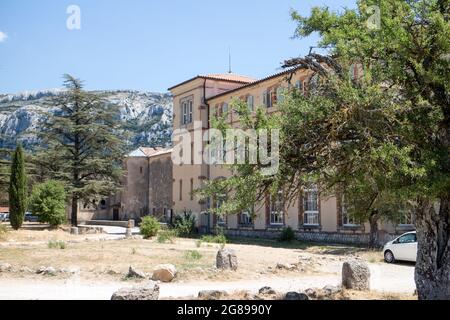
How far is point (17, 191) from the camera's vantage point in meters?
35.2

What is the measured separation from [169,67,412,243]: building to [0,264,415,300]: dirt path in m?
12.1

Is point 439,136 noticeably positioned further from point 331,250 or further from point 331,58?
point 331,250

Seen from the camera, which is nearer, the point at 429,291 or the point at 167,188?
the point at 429,291

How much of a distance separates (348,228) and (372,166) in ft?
75.1

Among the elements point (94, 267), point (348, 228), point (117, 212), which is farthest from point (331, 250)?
point (117, 212)

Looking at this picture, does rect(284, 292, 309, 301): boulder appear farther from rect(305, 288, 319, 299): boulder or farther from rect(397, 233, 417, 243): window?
rect(397, 233, 417, 243): window

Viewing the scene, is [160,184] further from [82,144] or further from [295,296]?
[295,296]

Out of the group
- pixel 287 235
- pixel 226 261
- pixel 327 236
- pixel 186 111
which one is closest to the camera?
pixel 226 261

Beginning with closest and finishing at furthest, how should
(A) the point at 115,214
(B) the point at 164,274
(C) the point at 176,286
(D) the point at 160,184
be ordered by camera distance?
(C) the point at 176,286
(B) the point at 164,274
(D) the point at 160,184
(A) the point at 115,214

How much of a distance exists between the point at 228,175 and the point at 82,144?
50.4 ft

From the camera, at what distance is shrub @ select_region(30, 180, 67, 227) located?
36.3 meters

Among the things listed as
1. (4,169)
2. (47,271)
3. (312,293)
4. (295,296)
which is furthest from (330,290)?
(4,169)

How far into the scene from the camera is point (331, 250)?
24.8m

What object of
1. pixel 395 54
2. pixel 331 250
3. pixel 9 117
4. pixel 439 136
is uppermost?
pixel 9 117
